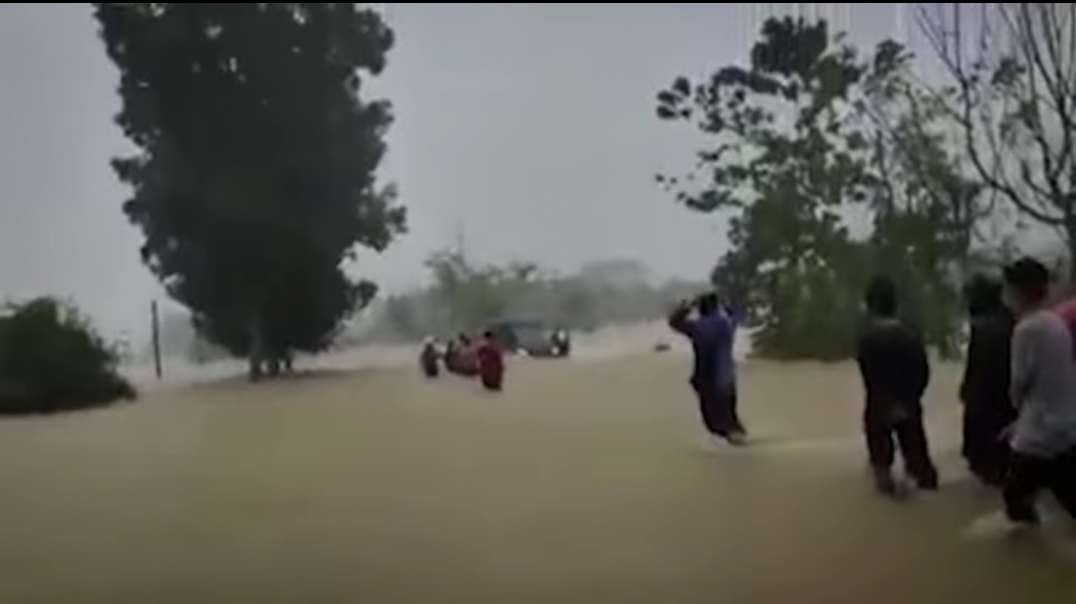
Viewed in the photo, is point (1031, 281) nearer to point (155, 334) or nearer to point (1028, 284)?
point (1028, 284)

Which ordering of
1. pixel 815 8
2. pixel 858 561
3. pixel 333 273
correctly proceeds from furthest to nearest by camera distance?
1. pixel 815 8
2. pixel 858 561
3. pixel 333 273

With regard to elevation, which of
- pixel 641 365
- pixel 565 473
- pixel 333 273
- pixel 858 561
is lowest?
pixel 858 561

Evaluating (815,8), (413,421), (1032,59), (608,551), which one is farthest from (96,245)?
(1032,59)

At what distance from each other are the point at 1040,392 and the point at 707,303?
0.50m

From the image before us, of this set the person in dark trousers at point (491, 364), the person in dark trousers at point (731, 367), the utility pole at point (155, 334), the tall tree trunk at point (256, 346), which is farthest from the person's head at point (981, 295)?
the utility pole at point (155, 334)

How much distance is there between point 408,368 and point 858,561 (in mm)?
723

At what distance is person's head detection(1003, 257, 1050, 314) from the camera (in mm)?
2338

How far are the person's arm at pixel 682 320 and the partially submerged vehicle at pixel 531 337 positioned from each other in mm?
163

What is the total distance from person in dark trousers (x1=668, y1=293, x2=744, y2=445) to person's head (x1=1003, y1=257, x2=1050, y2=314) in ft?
1.39

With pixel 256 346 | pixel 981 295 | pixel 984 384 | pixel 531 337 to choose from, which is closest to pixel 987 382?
pixel 984 384

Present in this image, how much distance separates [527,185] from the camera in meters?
2.38

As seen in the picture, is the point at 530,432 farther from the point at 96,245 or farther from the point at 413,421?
the point at 96,245

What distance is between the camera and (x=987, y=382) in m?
2.48

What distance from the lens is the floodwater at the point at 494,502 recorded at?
2219 mm
